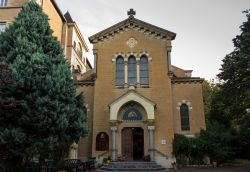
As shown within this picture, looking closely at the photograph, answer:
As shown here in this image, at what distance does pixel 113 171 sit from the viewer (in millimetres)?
20500

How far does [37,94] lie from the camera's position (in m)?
14.6

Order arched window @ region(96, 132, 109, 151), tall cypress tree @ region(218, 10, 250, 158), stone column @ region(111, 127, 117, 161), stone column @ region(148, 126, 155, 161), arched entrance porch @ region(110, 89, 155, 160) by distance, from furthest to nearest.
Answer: arched window @ region(96, 132, 109, 151) < arched entrance porch @ region(110, 89, 155, 160) < stone column @ region(111, 127, 117, 161) < stone column @ region(148, 126, 155, 161) < tall cypress tree @ region(218, 10, 250, 158)

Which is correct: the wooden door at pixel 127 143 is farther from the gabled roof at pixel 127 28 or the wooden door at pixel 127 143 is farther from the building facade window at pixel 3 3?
the building facade window at pixel 3 3

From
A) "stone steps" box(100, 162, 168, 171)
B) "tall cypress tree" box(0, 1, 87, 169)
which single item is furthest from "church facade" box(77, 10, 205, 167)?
"tall cypress tree" box(0, 1, 87, 169)

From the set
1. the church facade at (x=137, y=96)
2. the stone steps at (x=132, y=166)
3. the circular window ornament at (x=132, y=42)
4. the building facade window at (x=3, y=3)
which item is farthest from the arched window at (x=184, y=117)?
the building facade window at (x=3, y=3)

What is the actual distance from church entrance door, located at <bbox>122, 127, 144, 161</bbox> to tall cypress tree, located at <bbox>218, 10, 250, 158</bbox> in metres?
9.06

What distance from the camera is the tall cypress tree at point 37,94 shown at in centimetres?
1401

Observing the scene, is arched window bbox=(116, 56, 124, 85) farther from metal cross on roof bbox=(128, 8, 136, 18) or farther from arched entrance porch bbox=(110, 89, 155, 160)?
metal cross on roof bbox=(128, 8, 136, 18)

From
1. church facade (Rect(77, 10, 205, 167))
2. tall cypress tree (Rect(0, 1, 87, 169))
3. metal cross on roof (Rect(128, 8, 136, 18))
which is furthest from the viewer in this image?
metal cross on roof (Rect(128, 8, 136, 18))

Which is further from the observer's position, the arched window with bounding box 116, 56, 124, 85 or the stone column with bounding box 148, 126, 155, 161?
the arched window with bounding box 116, 56, 124, 85

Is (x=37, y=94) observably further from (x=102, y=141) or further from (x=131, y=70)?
(x=131, y=70)

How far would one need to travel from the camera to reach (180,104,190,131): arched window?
25.6 m

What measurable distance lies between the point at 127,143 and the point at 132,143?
0.49 meters

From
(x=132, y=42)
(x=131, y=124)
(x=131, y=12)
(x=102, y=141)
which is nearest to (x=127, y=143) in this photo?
(x=131, y=124)
